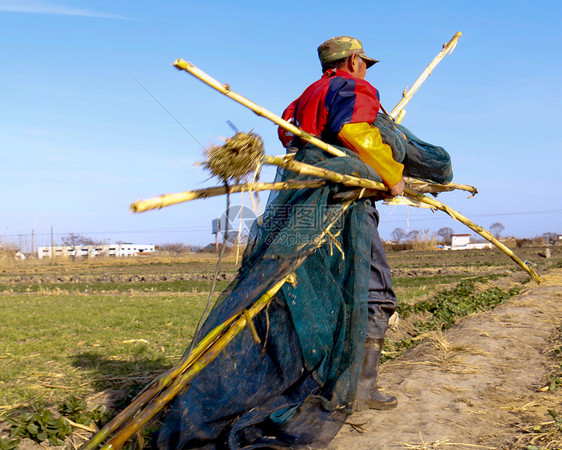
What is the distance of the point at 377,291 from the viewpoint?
319cm

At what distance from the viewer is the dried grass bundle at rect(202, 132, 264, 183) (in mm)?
2283

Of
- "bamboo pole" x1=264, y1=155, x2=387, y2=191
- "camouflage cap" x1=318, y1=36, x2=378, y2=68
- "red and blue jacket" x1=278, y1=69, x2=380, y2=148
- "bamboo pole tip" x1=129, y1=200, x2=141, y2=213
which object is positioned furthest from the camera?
"camouflage cap" x1=318, y1=36, x2=378, y2=68

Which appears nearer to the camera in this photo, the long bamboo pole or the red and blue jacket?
the long bamboo pole

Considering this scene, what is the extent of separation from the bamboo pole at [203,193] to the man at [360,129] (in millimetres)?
411

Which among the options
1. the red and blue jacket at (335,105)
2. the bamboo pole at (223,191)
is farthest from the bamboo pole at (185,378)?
the red and blue jacket at (335,105)

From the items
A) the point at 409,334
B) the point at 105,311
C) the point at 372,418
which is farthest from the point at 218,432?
the point at 105,311

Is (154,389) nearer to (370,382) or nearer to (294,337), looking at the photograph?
(294,337)

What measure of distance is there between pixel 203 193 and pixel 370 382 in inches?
68.2

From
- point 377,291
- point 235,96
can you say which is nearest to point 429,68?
point 377,291

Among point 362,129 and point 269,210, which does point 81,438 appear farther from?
point 362,129

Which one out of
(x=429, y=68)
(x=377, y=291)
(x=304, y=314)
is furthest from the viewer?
(x=429, y=68)

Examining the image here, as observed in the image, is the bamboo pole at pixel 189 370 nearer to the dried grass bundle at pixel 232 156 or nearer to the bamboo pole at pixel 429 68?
the dried grass bundle at pixel 232 156

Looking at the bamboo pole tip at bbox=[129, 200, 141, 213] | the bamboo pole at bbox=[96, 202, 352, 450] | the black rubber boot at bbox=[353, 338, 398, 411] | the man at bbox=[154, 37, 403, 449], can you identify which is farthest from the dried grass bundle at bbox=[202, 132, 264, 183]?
the black rubber boot at bbox=[353, 338, 398, 411]

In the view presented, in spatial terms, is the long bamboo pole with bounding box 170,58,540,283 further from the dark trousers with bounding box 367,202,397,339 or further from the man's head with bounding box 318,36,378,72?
the man's head with bounding box 318,36,378,72
